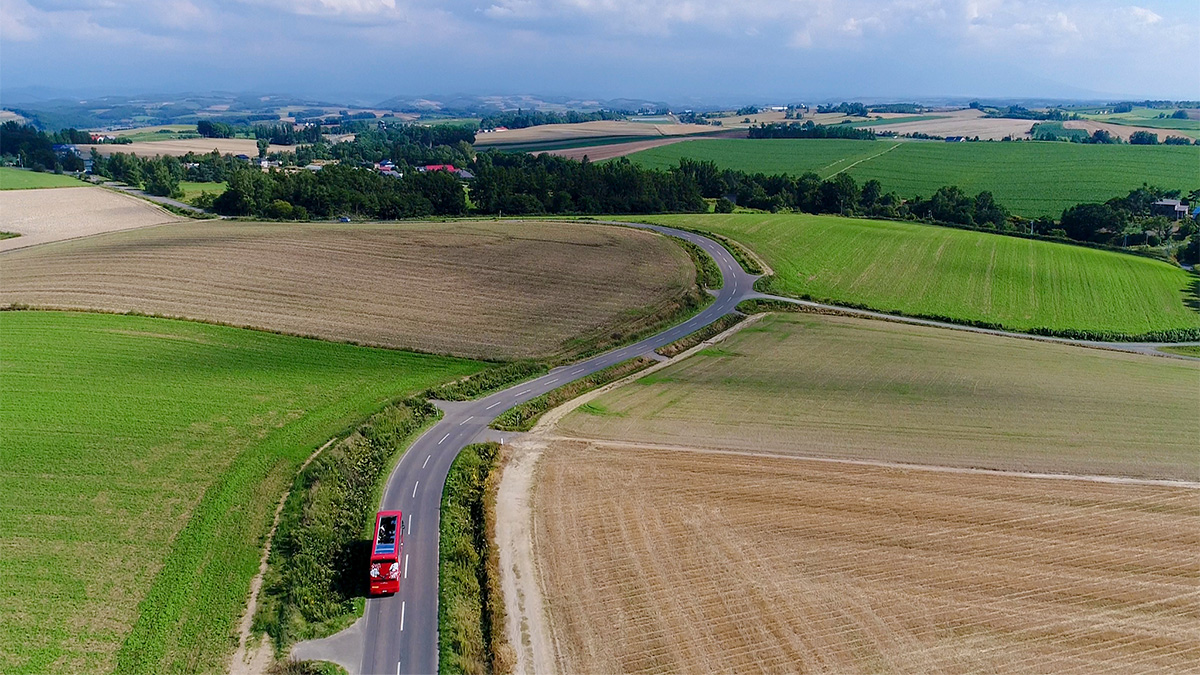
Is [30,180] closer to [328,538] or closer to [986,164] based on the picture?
[328,538]

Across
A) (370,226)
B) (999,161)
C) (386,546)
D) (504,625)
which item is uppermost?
(999,161)

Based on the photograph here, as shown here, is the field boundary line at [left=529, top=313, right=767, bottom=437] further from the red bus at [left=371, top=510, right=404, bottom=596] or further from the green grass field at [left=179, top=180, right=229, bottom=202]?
the green grass field at [left=179, top=180, right=229, bottom=202]

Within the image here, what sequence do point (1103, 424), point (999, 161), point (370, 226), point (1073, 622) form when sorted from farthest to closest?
point (999, 161) < point (370, 226) < point (1103, 424) < point (1073, 622)

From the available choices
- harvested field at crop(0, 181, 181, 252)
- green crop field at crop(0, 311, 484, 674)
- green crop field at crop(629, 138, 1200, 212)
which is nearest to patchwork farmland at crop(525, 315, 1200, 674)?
green crop field at crop(0, 311, 484, 674)

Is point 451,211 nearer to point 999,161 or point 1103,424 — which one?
point 1103,424

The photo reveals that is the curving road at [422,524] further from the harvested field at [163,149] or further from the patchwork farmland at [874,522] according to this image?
the harvested field at [163,149]

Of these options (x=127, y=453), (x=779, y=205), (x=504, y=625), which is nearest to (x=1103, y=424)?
(x=504, y=625)

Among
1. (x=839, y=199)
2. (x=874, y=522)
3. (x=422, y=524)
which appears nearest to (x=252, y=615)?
(x=422, y=524)
